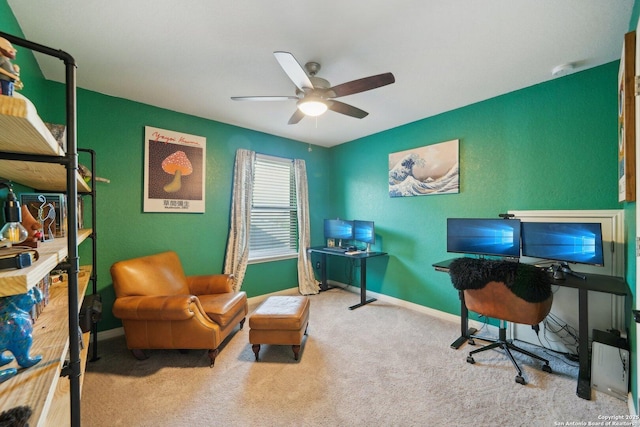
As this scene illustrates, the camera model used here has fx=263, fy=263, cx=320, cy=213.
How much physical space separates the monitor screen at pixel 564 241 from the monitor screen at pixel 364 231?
68.9 inches

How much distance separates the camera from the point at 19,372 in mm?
822

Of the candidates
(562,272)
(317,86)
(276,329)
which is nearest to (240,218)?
(276,329)

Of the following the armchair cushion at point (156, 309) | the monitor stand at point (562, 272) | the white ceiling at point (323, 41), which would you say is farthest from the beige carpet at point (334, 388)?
the white ceiling at point (323, 41)

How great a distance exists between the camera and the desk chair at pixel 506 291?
1.94 m

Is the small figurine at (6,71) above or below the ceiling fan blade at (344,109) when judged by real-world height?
below

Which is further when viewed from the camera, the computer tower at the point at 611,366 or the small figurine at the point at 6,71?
the computer tower at the point at 611,366

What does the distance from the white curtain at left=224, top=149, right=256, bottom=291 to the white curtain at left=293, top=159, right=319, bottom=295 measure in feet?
2.68

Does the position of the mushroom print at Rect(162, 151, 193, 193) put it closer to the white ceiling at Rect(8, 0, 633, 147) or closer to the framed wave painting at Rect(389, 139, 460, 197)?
the white ceiling at Rect(8, 0, 633, 147)

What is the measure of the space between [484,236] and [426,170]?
1.10 metres

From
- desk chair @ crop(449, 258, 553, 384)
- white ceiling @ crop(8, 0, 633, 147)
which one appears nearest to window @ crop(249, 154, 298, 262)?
white ceiling @ crop(8, 0, 633, 147)

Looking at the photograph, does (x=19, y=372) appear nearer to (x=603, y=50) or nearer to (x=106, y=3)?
(x=106, y=3)

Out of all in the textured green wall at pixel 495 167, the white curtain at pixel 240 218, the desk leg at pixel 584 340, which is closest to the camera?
the desk leg at pixel 584 340

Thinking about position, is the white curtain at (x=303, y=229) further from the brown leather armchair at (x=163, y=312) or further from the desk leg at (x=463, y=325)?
the desk leg at (x=463, y=325)

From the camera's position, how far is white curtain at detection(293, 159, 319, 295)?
425cm
